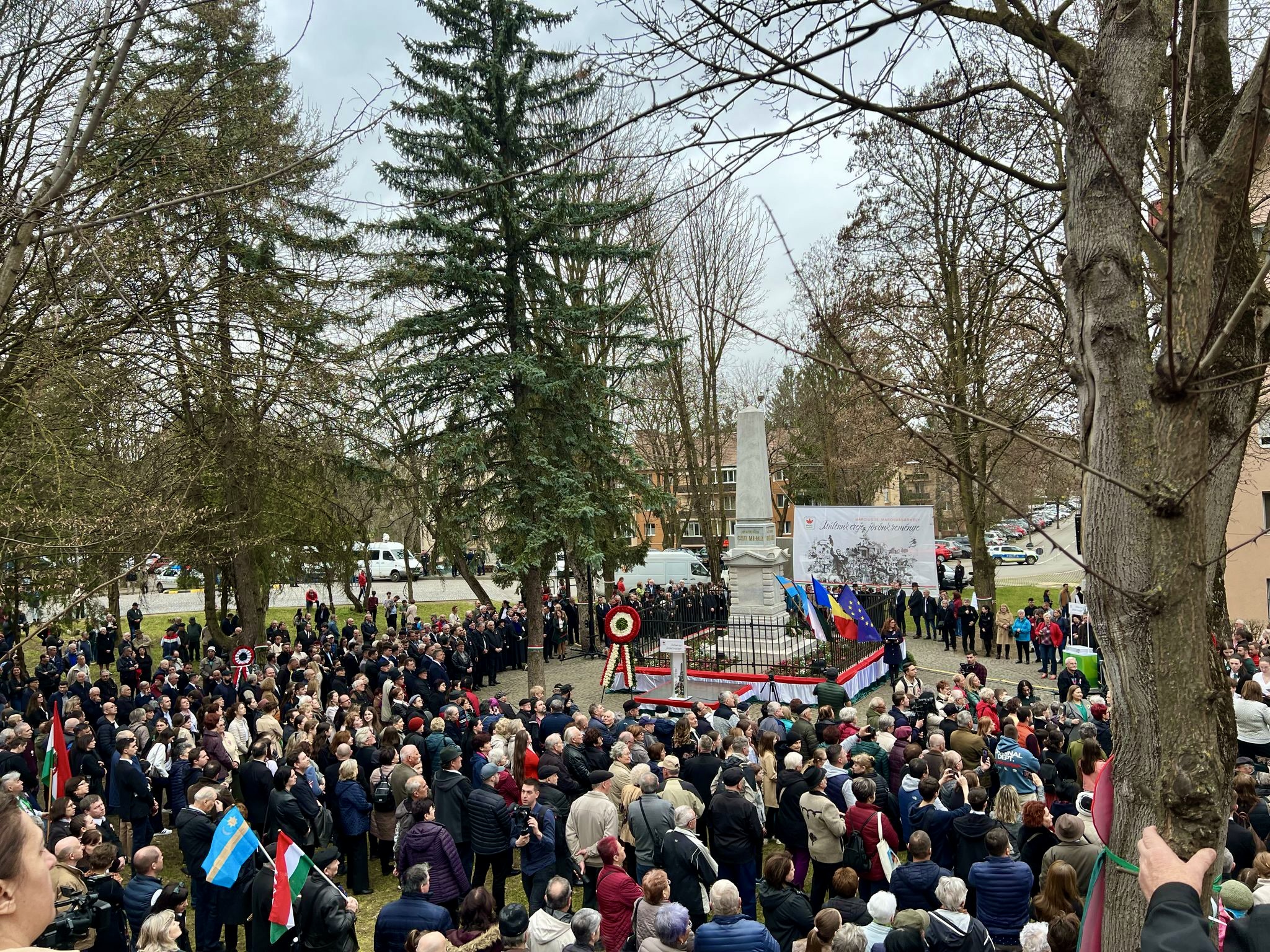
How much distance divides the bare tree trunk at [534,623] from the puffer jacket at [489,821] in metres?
9.44

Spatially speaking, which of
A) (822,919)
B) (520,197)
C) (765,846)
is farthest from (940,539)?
(822,919)

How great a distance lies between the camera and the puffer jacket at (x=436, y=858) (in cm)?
708

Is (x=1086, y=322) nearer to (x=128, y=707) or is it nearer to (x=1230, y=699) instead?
(x=1230, y=699)

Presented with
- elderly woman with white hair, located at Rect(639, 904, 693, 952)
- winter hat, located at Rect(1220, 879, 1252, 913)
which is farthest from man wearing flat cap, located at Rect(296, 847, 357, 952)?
winter hat, located at Rect(1220, 879, 1252, 913)

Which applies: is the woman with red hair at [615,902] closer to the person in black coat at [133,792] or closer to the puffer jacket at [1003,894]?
the puffer jacket at [1003,894]

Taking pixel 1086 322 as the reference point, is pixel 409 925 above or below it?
below

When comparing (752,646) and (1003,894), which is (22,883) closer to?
(1003,894)

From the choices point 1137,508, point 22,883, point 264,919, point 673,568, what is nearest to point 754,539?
point 264,919

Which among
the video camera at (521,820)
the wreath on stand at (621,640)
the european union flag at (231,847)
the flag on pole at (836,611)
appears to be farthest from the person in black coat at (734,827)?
the flag on pole at (836,611)

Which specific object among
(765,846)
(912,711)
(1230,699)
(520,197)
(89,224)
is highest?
(520,197)

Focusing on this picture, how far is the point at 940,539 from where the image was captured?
172ft

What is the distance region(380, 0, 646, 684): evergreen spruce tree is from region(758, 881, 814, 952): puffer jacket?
10995mm

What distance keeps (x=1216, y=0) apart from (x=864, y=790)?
246 inches

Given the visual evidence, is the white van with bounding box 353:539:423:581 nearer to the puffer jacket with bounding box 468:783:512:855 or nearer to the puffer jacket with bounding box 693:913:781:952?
the puffer jacket with bounding box 468:783:512:855
